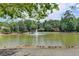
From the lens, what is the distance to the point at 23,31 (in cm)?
350

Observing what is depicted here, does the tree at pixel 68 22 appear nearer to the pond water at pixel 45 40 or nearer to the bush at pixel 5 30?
the pond water at pixel 45 40

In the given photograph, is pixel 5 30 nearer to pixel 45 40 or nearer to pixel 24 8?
pixel 24 8

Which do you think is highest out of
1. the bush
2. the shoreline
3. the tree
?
the tree

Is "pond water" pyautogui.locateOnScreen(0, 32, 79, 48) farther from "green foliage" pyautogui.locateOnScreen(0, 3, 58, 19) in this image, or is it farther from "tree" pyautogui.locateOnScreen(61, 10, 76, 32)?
"green foliage" pyautogui.locateOnScreen(0, 3, 58, 19)

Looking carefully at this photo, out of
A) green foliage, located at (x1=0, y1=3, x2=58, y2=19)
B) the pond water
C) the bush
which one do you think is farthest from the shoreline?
green foliage, located at (x1=0, y1=3, x2=58, y2=19)

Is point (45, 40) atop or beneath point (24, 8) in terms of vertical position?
beneath

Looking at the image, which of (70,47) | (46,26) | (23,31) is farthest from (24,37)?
(70,47)

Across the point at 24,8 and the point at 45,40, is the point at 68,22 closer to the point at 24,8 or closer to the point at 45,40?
the point at 45,40

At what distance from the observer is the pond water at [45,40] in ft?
11.4

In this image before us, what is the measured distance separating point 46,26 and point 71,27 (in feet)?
1.12

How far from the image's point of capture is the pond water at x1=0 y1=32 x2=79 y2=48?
3.46 metres

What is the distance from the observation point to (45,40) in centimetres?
347

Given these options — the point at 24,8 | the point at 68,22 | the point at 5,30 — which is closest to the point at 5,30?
the point at 5,30

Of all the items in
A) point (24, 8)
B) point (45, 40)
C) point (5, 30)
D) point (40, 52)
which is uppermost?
point (24, 8)
